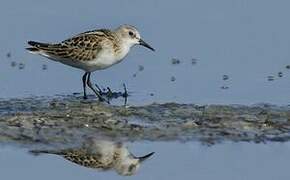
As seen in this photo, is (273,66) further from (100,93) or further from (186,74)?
(100,93)

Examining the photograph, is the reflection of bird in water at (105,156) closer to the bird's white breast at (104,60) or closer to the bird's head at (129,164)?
the bird's head at (129,164)

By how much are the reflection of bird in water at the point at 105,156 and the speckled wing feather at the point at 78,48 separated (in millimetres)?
2804

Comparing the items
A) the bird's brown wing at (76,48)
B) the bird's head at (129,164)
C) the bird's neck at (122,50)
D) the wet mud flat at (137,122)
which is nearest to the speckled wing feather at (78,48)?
the bird's brown wing at (76,48)

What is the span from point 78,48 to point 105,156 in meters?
3.39

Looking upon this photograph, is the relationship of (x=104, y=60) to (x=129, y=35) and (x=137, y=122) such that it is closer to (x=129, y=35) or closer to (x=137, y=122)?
(x=129, y=35)

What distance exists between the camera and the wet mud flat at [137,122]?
12.9 metres

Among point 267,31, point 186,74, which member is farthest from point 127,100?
point 267,31

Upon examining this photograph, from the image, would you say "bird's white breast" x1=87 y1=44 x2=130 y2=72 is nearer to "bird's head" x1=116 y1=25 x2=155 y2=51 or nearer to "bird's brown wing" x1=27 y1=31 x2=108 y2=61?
"bird's brown wing" x1=27 y1=31 x2=108 y2=61

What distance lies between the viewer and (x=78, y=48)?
15281 millimetres

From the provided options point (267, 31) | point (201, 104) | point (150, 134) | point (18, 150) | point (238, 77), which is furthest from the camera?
point (267, 31)

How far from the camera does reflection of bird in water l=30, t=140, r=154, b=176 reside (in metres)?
11.8

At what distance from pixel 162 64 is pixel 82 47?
1908 mm

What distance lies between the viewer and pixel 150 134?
511 inches

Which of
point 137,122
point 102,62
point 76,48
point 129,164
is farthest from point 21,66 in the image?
point 129,164
